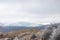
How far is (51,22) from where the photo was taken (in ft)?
6.99

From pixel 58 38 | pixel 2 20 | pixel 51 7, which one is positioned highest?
pixel 51 7

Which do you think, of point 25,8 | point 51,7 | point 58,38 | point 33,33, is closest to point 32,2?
point 25,8

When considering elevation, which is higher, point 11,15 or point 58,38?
point 11,15

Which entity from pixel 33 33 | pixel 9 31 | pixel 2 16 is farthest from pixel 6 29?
pixel 33 33

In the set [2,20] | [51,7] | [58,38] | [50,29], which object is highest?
[51,7]

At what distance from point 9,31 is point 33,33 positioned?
0.39 m

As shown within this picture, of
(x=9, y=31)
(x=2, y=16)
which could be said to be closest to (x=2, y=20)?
(x=2, y=16)

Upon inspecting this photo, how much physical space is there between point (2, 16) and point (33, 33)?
578mm

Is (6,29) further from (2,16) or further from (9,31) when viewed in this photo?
(2,16)

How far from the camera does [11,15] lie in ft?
7.13

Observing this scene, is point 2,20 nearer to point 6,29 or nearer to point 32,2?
point 6,29

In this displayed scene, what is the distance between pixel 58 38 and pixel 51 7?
0.52 m

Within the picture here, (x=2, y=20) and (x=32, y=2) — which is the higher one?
(x=32, y=2)

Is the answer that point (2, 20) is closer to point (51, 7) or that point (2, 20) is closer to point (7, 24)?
point (7, 24)
